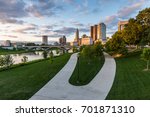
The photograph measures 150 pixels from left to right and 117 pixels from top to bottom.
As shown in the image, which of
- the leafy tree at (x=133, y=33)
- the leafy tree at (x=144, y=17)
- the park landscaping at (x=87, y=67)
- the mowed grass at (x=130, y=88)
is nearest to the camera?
the mowed grass at (x=130, y=88)

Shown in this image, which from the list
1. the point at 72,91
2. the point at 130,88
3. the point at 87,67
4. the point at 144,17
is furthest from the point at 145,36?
the point at 72,91

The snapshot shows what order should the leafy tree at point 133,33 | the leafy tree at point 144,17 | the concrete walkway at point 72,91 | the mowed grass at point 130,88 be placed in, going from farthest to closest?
the leafy tree at point 144,17 → the leafy tree at point 133,33 → the concrete walkway at point 72,91 → the mowed grass at point 130,88

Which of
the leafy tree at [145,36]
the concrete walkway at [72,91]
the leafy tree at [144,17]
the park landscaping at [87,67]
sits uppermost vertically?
the leafy tree at [144,17]

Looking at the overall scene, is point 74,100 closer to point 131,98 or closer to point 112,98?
point 112,98

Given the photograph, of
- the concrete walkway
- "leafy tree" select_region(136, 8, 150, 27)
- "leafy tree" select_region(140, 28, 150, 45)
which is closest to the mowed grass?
the concrete walkway

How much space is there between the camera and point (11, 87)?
20016 mm

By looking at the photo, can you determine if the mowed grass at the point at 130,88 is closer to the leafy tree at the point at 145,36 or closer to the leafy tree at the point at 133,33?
the leafy tree at the point at 145,36

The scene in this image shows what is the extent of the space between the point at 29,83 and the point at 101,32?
153108mm

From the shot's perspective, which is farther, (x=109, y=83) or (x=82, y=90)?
(x=109, y=83)

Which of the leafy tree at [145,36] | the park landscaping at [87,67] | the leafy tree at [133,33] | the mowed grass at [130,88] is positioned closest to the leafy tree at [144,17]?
the leafy tree at [133,33]

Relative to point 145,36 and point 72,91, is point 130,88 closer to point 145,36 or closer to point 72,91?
point 72,91

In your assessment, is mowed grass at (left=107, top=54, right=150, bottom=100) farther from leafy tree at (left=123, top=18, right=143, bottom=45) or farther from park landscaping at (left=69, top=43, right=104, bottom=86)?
leafy tree at (left=123, top=18, right=143, bottom=45)

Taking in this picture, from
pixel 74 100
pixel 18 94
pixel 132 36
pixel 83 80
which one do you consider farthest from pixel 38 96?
pixel 132 36

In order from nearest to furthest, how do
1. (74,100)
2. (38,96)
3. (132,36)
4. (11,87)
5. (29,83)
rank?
(74,100) < (38,96) < (11,87) < (29,83) < (132,36)
